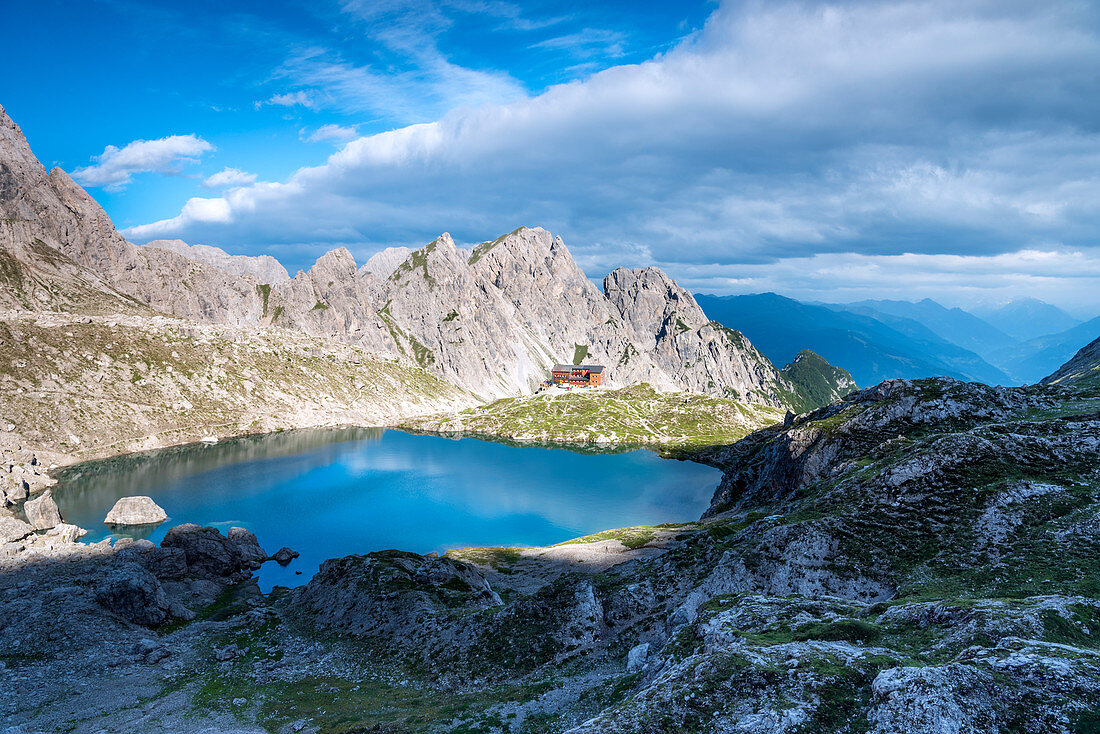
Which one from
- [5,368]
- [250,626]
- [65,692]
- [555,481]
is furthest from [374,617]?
[5,368]

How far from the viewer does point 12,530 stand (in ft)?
273

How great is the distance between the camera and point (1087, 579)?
2775 cm

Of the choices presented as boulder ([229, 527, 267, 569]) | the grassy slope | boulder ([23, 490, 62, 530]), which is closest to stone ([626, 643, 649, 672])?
boulder ([229, 527, 267, 569])

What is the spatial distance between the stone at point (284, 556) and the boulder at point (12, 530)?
122 ft

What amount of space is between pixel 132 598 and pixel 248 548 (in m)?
28.0

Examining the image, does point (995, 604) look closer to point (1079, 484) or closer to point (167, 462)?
point (1079, 484)

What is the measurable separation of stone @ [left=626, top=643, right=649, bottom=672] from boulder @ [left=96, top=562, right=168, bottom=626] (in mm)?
54716

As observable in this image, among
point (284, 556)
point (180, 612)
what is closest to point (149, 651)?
point (180, 612)

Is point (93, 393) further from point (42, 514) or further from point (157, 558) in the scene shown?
point (157, 558)

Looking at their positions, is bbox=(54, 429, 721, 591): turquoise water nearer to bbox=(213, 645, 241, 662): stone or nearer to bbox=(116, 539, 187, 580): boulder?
bbox=(116, 539, 187, 580): boulder

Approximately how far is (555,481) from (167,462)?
10943cm

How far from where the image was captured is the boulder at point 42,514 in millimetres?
93750

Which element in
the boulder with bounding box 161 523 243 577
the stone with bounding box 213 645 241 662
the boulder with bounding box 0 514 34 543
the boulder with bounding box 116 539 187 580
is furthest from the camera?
the boulder with bounding box 0 514 34 543

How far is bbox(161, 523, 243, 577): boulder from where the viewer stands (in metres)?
78.0
